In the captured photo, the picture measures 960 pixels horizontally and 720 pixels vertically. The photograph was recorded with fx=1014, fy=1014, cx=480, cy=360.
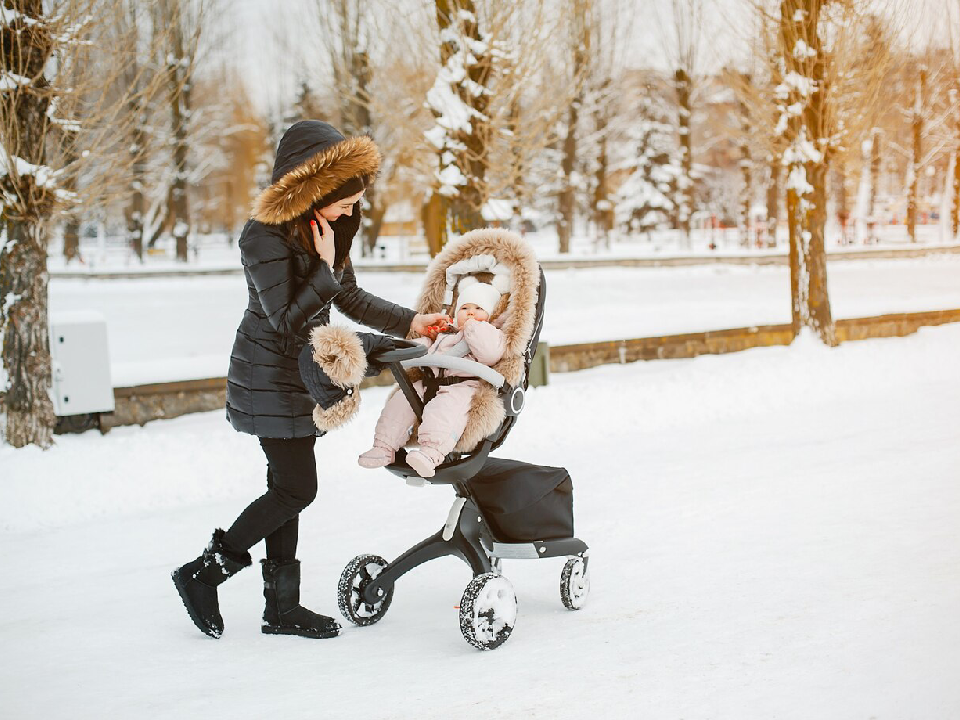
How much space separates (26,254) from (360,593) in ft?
13.9

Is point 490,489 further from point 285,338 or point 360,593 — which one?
point 285,338

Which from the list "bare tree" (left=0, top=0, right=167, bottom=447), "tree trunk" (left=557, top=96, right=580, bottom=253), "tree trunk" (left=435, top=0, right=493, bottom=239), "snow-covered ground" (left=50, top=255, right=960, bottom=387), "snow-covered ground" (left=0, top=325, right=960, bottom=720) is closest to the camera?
"snow-covered ground" (left=0, top=325, right=960, bottom=720)

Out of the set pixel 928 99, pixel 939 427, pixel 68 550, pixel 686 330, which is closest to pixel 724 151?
pixel 928 99

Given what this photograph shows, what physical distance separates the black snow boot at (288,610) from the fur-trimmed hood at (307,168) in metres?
1.47

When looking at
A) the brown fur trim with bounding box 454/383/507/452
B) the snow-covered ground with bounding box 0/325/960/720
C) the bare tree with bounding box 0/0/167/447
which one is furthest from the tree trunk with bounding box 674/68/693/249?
the brown fur trim with bounding box 454/383/507/452

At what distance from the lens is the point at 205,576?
4.17 meters

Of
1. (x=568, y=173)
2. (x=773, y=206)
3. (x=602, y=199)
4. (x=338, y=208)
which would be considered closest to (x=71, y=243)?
(x=568, y=173)

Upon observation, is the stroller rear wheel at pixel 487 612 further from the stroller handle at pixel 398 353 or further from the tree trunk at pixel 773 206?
the tree trunk at pixel 773 206

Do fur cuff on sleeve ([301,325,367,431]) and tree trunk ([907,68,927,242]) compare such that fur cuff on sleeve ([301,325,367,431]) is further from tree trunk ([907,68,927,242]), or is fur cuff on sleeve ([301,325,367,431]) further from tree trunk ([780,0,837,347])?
tree trunk ([907,68,927,242])

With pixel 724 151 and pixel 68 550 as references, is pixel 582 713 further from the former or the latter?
pixel 724 151

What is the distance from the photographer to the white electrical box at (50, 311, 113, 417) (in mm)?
7637

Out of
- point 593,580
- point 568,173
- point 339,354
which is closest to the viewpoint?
point 339,354

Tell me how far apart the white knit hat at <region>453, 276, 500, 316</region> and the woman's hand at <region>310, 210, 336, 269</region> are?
0.58 meters

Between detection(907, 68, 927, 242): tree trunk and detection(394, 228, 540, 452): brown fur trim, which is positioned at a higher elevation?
detection(907, 68, 927, 242): tree trunk
